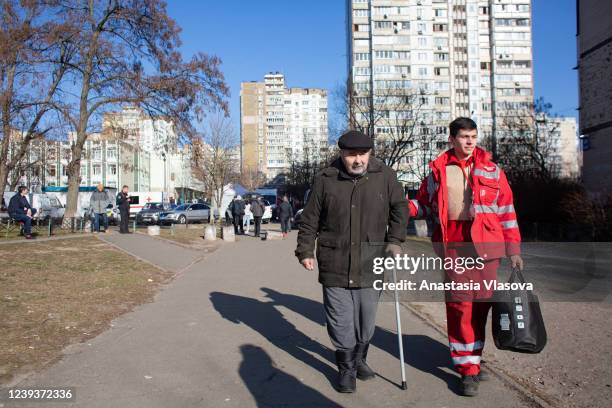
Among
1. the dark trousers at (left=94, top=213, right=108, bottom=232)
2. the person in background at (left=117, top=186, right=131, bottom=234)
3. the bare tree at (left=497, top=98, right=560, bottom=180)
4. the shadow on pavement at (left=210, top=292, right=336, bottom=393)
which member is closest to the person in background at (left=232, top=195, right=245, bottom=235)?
the person in background at (left=117, top=186, right=131, bottom=234)

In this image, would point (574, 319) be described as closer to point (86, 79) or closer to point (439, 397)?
point (439, 397)

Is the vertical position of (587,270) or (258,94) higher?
(258,94)

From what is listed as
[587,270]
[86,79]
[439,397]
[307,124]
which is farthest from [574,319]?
[307,124]

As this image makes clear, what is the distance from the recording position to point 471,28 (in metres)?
95.2

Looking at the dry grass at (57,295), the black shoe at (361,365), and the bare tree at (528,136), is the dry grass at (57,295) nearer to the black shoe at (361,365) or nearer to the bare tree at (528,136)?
the black shoe at (361,365)

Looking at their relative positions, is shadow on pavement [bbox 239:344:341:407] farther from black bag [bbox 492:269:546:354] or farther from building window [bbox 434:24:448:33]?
building window [bbox 434:24:448:33]

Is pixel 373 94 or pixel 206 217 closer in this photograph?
pixel 206 217

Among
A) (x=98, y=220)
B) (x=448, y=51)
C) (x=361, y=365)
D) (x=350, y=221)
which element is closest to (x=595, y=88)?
(x=98, y=220)

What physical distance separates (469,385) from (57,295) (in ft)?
Result: 20.9

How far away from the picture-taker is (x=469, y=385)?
4.04 meters

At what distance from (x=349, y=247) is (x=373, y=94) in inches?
1763

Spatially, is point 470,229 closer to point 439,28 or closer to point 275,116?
point 439,28

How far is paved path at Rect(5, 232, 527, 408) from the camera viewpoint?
13.1 feet

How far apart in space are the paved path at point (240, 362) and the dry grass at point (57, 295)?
0.30 metres
